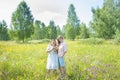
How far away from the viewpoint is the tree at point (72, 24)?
261ft

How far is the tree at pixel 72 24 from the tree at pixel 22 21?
19146 mm

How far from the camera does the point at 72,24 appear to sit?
273ft

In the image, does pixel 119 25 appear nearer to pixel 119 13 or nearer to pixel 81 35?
pixel 119 13

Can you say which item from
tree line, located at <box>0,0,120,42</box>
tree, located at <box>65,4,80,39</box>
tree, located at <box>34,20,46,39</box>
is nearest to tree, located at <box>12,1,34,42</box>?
tree line, located at <box>0,0,120,42</box>

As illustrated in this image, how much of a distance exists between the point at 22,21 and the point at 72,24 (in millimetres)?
24941

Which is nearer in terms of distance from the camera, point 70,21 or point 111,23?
point 111,23

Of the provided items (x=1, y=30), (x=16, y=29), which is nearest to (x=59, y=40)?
(x=16, y=29)

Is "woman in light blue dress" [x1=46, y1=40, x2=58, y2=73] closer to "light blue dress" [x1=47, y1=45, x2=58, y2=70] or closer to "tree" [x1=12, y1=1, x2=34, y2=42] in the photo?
"light blue dress" [x1=47, y1=45, x2=58, y2=70]

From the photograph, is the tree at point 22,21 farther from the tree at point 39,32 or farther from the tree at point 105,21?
the tree at point 39,32

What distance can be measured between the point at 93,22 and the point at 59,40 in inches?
1572

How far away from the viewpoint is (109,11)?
5006 centimetres

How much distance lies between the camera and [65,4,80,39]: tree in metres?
79.6

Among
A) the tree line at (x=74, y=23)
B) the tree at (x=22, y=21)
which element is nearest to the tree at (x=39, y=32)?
the tree line at (x=74, y=23)

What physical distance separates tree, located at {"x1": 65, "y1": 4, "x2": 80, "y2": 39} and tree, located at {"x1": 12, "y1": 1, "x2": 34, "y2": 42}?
19146mm
